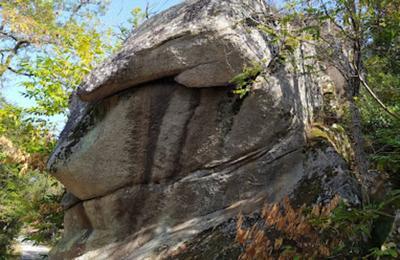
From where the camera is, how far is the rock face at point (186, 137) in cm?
563

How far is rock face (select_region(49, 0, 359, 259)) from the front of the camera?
222 inches

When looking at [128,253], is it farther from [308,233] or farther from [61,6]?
[61,6]

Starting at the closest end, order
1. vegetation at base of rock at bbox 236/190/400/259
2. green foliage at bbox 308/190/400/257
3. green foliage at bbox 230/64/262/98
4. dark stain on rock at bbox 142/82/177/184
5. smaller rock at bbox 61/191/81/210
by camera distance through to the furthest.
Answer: green foliage at bbox 308/190/400/257
vegetation at base of rock at bbox 236/190/400/259
green foliage at bbox 230/64/262/98
dark stain on rock at bbox 142/82/177/184
smaller rock at bbox 61/191/81/210

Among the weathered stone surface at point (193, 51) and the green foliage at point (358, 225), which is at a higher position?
the weathered stone surface at point (193, 51)

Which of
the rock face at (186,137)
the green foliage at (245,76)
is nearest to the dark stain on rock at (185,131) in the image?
the rock face at (186,137)

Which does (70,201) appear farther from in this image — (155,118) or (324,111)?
(324,111)

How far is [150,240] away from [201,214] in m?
0.89

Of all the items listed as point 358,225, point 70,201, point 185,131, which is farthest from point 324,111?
point 70,201

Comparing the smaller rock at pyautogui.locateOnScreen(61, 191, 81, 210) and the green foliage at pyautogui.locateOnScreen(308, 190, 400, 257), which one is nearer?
the green foliage at pyautogui.locateOnScreen(308, 190, 400, 257)

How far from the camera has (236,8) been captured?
5902 mm

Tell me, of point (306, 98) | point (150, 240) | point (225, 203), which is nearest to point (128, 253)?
point (150, 240)

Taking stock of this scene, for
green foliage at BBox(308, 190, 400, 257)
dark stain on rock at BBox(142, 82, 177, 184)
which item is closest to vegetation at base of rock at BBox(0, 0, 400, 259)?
green foliage at BBox(308, 190, 400, 257)

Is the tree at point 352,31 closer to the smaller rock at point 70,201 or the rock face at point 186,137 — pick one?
the rock face at point 186,137

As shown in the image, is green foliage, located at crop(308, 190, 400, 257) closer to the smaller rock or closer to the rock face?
the rock face
